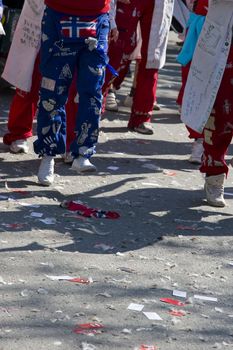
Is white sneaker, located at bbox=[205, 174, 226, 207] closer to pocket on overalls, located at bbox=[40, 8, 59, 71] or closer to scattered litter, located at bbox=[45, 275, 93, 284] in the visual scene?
pocket on overalls, located at bbox=[40, 8, 59, 71]

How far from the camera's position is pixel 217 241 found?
19.9 ft

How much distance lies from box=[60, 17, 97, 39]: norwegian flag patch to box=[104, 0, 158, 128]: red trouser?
69.5 inches

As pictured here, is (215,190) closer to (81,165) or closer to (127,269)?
(81,165)

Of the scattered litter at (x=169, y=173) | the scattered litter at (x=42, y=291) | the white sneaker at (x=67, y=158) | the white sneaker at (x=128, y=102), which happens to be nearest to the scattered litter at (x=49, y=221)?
the scattered litter at (x=42, y=291)

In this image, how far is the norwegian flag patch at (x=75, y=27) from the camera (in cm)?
654

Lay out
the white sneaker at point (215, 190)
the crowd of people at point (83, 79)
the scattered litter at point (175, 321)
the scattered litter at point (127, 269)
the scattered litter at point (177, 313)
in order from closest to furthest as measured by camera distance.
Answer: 1. the scattered litter at point (175, 321)
2. the scattered litter at point (177, 313)
3. the scattered litter at point (127, 269)
4. the crowd of people at point (83, 79)
5. the white sneaker at point (215, 190)

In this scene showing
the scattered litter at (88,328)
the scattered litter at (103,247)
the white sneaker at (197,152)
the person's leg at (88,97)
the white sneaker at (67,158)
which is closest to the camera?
the scattered litter at (88,328)

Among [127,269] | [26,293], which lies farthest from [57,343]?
[127,269]

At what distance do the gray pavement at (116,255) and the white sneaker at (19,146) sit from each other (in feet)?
0.26

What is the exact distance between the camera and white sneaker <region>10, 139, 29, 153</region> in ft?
25.2

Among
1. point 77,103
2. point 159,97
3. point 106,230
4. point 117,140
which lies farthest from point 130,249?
point 159,97

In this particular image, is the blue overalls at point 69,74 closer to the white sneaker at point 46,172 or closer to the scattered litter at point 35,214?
the white sneaker at point 46,172

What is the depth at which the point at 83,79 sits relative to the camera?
6.68 m

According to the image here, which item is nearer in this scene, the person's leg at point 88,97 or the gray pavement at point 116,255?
the gray pavement at point 116,255
